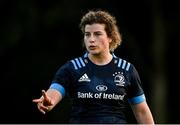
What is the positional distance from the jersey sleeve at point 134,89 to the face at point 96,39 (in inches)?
15.9

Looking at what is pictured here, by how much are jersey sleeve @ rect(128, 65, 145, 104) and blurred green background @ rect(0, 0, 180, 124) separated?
1092cm

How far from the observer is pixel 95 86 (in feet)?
32.2

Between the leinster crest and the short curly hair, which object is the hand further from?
the short curly hair

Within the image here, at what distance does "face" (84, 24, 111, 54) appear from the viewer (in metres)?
→ 9.91

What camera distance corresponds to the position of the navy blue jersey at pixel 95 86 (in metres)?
9.79

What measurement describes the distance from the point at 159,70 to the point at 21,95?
3.47 m

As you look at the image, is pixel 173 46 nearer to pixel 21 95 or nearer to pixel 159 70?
pixel 159 70

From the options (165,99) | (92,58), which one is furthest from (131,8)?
(92,58)

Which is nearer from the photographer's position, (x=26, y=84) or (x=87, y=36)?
(x=87, y=36)

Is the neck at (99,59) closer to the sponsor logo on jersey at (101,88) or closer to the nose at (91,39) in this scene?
the nose at (91,39)

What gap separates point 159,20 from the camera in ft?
74.0

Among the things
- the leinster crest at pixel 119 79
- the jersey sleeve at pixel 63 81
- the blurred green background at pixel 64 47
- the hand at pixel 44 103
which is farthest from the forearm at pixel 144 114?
the blurred green background at pixel 64 47

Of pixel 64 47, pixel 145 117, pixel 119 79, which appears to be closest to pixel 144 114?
pixel 145 117

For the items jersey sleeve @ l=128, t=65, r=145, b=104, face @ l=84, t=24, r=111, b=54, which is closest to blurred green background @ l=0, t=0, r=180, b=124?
jersey sleeve @ l=128, t=65, r=145, b=104
